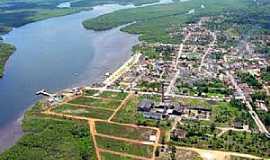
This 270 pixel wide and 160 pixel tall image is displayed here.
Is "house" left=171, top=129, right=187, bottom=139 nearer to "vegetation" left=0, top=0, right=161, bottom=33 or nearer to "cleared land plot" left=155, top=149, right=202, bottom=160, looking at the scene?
"cleared land plot" left=155, top=149, right=202, bottom=160

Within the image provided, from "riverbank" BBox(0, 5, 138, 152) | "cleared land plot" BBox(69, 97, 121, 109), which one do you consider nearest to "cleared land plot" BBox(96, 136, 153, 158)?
"cleared land plot" BBox(69, 97, 121, 109)

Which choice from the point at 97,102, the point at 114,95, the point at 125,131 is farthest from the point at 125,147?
the point at 114,95

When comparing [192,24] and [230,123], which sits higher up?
[192,24]

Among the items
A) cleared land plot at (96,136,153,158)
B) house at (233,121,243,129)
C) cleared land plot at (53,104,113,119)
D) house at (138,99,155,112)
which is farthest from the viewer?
house at (138,99,155,112)

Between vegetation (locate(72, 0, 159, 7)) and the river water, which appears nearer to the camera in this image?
the river water

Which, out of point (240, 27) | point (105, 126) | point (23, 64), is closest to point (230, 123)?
point (105, 126)

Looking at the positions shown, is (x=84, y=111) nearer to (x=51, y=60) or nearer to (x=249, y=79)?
(x=51, y=60)

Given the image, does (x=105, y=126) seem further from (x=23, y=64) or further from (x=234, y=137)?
(x=23, y=64)
